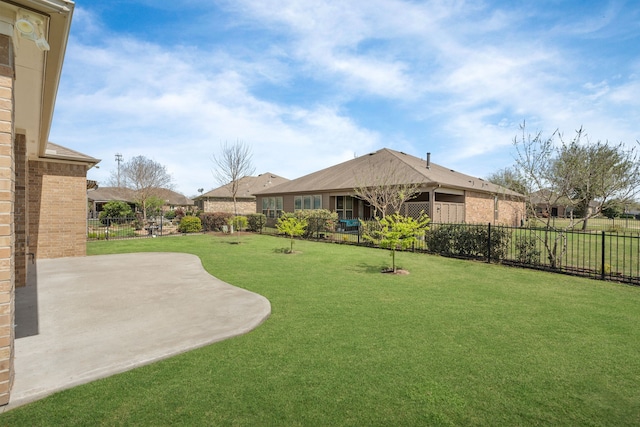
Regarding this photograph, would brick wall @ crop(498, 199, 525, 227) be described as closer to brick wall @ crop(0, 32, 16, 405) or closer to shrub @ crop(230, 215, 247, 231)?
shrub @ crop(230, 215, 247, 231)

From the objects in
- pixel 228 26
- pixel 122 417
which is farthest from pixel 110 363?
pixel 228 26

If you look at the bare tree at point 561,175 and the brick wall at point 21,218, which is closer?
the brick wall at point 21,218

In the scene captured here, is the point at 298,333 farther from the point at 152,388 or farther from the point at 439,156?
the point at 439,156

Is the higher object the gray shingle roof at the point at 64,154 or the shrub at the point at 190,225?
the gray shingle roof at the point at 64,154

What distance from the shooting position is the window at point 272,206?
26.8m


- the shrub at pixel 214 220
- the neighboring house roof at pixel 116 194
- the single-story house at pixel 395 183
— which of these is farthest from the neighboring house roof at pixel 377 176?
the neighboring house roof at pixel 116 194

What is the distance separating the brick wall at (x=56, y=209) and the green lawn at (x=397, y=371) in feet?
31.7

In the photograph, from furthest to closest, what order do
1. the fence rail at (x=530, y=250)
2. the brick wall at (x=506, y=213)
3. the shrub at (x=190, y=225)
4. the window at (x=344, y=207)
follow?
the brick wall at (x=506, y=213) < the window at (x=344, y=207) < the shrub at (x=190, y=225) < the fence rail at (x=530, y=250)

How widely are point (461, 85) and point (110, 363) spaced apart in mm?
13773

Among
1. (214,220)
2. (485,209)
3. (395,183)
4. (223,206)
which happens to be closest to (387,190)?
(395,183)

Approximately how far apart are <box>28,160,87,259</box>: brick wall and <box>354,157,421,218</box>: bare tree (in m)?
12.5

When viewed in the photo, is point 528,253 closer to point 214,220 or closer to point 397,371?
point 397,371

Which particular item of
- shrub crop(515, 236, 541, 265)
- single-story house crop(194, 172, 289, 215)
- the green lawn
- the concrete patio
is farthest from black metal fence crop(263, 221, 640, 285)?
single-story house crop(194, 172, 289, 215)

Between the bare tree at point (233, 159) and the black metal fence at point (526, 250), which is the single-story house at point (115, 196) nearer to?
the bare tree at point (233, 159)
